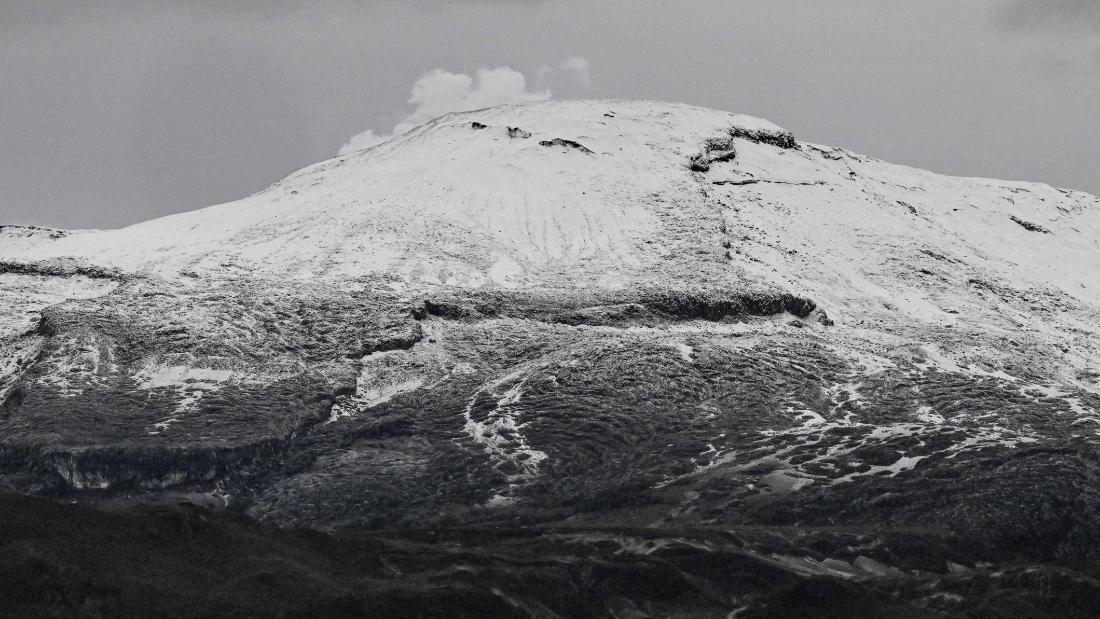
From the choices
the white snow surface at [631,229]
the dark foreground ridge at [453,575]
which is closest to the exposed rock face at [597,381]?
the dark foreground ridge at [453,575]

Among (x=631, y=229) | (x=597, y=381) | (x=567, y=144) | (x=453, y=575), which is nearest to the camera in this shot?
(x=453, y=575)

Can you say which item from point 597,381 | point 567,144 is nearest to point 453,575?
point 597,381

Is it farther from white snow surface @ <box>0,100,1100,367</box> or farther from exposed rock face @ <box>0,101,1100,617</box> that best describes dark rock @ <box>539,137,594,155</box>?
exposed rock face @ <box>0,101,1100,617</box>

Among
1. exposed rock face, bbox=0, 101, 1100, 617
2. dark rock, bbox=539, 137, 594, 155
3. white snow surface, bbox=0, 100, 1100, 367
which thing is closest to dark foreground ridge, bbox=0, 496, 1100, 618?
exposed rock face, bbox=0, 101, 1100, 617

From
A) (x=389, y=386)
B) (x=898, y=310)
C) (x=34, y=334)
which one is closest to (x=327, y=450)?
(x=389, y=386)

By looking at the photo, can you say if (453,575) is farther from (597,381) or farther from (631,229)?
(631,229)

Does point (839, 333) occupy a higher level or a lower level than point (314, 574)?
higher

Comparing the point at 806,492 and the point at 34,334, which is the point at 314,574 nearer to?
the point at 806,492
